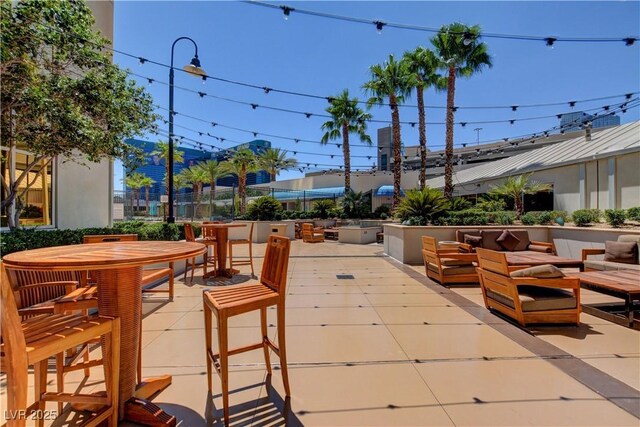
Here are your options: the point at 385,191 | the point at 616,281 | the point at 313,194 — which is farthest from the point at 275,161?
the point at 616,281

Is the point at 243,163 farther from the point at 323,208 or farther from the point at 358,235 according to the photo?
the point at 358,235

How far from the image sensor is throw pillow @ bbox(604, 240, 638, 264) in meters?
5.12

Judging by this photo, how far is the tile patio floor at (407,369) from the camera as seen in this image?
1858mm

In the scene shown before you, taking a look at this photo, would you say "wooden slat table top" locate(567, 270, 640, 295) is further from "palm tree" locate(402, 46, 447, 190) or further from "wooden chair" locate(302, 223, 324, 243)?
"palm tree" locate(402, 46, 447, 190)

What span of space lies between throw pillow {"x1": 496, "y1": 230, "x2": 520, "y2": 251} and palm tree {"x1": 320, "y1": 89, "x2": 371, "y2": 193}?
1080 cm

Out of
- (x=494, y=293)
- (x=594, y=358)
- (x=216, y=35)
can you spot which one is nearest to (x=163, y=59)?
(x=216, y=35)

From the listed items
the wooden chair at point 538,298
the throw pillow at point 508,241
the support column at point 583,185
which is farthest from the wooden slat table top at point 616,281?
the support column at point 583,185

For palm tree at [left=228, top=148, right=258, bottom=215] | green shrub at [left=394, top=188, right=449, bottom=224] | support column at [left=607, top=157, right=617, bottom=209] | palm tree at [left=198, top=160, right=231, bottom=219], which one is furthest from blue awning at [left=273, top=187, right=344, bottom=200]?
support column at [left=607, top=157, right=617, bottom=209]

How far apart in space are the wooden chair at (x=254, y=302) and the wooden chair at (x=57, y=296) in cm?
72

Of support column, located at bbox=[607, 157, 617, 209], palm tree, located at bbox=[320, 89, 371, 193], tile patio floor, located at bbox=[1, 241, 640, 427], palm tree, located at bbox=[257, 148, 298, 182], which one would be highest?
palm tree, located at bbox=[320, 89, 371, 193]

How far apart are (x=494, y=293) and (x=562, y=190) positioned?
10.7m

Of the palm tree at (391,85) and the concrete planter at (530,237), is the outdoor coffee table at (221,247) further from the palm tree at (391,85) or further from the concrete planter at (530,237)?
the palm tree at (391,85)

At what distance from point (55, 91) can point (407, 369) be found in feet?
21.1

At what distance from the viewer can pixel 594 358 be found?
2594 mm
